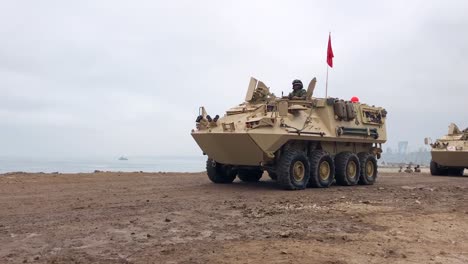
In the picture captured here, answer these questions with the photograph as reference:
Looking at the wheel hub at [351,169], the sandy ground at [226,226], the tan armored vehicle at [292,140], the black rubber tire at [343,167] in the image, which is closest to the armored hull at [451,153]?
the tan armored vehicle at [292,140]

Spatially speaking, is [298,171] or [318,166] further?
[318,166]

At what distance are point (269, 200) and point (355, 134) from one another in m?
5.39

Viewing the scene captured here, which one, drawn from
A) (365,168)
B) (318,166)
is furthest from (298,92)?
(365,168)

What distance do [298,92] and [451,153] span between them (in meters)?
10.5

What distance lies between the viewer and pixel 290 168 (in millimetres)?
12305

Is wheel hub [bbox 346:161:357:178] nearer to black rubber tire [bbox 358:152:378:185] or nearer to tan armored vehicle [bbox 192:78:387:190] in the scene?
tan armored vehicle [bbox 192:78:387:190]

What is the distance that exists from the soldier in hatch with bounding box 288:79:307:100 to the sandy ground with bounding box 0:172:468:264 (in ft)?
9.67

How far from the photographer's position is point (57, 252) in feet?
18.3

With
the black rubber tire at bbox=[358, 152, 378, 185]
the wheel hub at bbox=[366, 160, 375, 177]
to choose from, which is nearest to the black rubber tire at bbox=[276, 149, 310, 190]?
the black rubber tire at bbox=[358, 152, 378, 185]

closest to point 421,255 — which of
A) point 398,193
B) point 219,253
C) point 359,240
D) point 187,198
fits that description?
point 359,240

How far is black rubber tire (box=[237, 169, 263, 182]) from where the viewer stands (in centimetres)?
1517

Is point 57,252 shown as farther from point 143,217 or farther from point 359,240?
point 359,240

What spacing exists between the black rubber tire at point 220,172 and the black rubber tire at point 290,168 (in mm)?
2383

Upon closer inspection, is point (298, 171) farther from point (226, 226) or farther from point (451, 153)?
Answer: point (451, 153)
